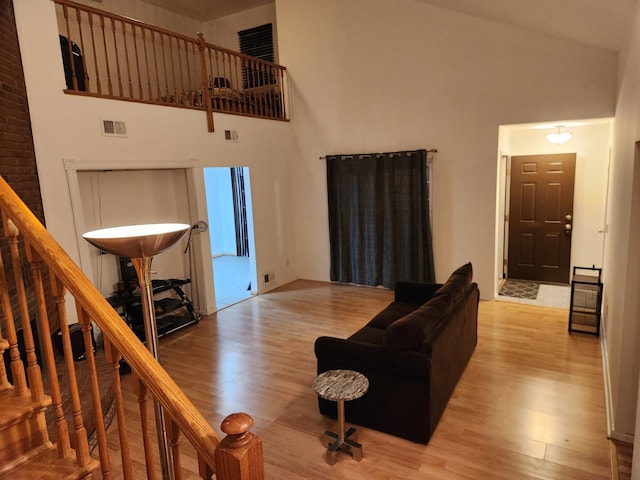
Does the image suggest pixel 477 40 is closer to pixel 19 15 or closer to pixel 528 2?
pixel 528 2

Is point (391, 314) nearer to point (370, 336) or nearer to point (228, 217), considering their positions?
point (370, 336)

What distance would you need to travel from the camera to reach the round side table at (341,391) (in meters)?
2.59

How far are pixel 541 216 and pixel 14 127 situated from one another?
650 centimetres

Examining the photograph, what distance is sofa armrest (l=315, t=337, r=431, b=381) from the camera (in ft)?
8.82

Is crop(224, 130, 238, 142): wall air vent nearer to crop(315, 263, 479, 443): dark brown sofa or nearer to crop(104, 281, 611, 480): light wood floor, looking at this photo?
crop(104, 281, 611, 480): light wood floor

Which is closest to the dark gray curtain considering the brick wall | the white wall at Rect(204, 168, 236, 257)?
the white wall at Rect(204, 168, 236, 257)

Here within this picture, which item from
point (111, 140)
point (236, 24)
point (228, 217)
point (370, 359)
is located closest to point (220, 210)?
point (228, 217)

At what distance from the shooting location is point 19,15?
3.51 meters

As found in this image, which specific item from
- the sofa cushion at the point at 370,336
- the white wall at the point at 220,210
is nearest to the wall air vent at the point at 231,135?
the sofa cushion at the point at 370,336

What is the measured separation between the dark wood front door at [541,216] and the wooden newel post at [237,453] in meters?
6.23

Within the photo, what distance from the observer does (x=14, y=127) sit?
342 cm

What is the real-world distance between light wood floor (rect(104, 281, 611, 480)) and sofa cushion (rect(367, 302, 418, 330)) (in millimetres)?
743

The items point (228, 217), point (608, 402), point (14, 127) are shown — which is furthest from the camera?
point (228, 217)

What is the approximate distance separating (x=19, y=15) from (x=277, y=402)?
3899 mm
